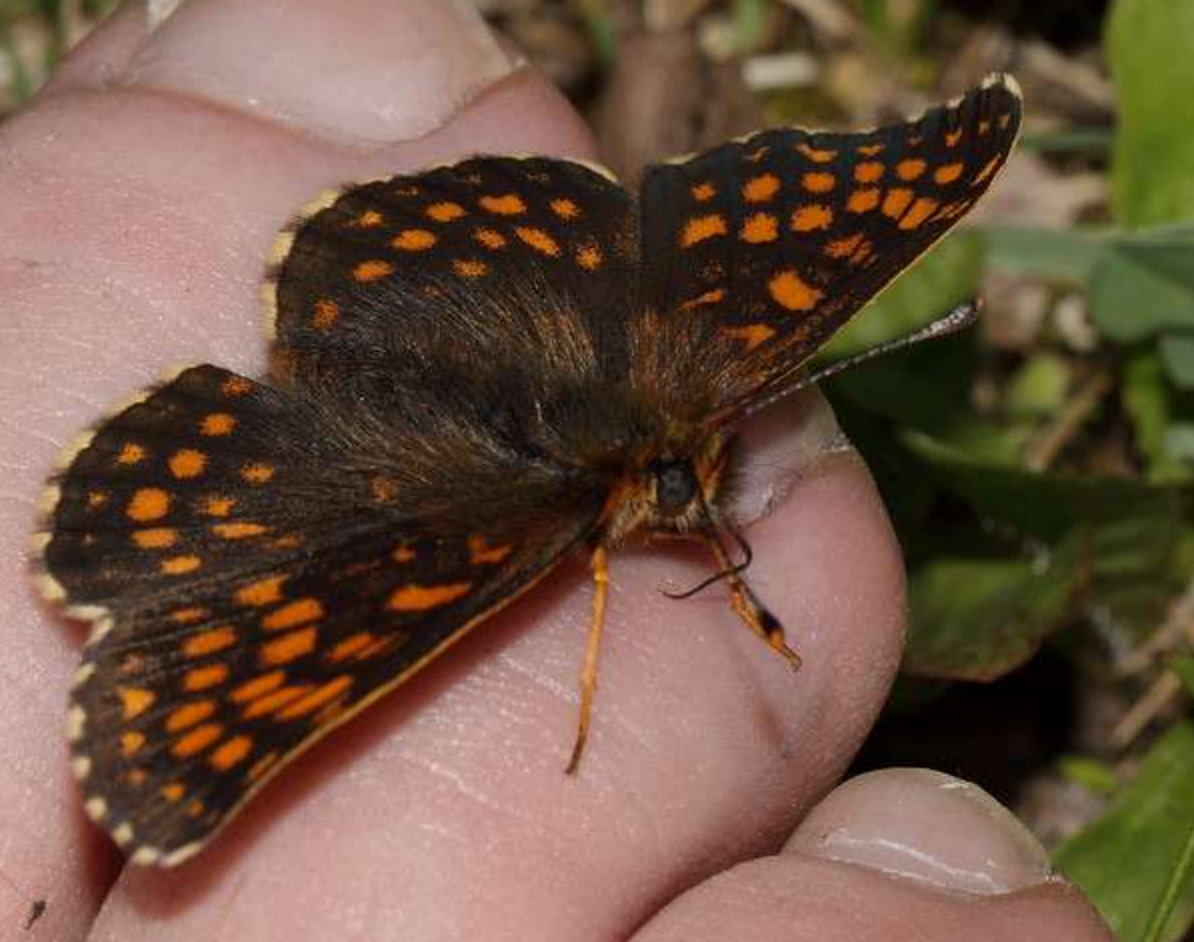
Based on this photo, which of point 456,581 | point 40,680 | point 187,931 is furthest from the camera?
point 40,680

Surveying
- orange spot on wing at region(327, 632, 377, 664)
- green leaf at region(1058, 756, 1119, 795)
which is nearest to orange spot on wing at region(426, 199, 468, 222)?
orange spot on wing at region(327, 632, 377, 664)

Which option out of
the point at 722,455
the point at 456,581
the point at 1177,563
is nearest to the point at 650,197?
the point at 722,455

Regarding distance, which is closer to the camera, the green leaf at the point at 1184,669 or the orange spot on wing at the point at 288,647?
the orange spot on wing at the point at 288,647

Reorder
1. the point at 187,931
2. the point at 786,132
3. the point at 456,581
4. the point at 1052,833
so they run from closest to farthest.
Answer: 1. the point at 456,581
2. the point at 187,931
3. the point at 786,132
4. the point at 1052,833

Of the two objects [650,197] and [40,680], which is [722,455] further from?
[40,680]

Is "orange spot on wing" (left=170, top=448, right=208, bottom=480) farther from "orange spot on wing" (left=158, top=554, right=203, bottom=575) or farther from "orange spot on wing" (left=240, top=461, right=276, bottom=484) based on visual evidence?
"orange spot on wing" (left=158, top=554, right=203, bottom=575)

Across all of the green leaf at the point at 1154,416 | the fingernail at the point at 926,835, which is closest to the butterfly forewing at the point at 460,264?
the fingernail at the point at 926,835

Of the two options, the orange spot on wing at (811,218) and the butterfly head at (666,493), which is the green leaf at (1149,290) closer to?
the orange spot on wing at (811,218)
